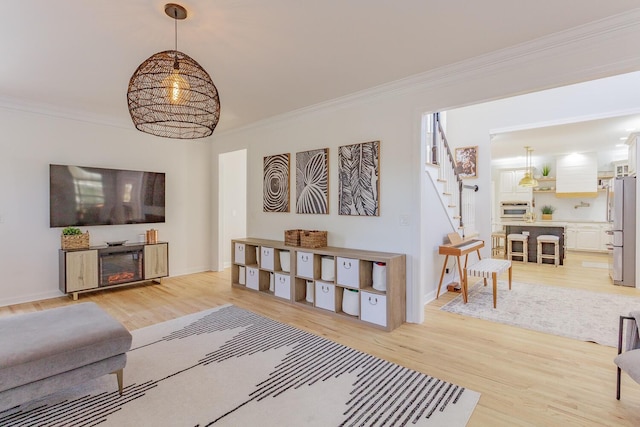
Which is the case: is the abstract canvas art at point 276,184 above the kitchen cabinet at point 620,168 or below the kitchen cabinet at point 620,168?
below

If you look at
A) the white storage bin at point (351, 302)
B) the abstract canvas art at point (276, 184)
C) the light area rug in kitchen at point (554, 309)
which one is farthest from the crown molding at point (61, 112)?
the light area rug in kitchen at point (554, 309)

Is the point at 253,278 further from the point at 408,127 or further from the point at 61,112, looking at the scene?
the point at 61,112

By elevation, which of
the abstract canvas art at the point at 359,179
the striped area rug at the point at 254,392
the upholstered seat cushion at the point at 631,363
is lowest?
the striped area rug at the point at 254,392

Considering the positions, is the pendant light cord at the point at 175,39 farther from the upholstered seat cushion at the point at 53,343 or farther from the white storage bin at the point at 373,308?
the white storage bin at the point at 373,308

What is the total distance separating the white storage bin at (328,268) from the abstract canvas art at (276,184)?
1.21 metres

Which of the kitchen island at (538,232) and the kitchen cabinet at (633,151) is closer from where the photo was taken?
the kitchen cabinet at (633,151)

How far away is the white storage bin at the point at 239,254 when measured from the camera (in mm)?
4848

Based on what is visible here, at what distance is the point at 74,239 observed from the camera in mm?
4414

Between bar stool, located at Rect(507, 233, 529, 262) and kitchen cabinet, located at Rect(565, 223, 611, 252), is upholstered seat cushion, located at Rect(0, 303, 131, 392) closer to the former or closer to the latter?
bar stool, located at Rect(507, 233, 529, 262)

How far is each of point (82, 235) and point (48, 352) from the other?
3193 millimetres

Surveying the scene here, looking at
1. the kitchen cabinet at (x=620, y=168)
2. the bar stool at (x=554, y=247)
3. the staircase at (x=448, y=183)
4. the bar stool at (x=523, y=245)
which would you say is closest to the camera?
the staircase at (x=448, y=183)

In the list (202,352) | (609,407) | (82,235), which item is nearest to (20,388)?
(202,352)

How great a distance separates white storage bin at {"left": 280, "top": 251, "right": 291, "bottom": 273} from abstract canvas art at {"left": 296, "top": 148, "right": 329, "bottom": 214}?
26.0 inches

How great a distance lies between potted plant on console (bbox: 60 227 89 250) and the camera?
437 cm
